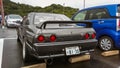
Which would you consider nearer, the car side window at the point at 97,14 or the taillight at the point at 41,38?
the taillight at the point at 41,38

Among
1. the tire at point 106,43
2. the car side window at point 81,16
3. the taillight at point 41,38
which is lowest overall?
the tire at point 106,43

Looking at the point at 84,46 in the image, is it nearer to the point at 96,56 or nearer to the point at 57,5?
the point at 96,56

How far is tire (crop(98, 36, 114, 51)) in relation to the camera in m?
5.45

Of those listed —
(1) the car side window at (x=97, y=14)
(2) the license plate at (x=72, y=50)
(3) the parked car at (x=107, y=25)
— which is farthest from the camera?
(1) the car side window at (x=97, y=14)

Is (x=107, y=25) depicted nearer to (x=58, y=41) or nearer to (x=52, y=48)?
(x=58, y=41)

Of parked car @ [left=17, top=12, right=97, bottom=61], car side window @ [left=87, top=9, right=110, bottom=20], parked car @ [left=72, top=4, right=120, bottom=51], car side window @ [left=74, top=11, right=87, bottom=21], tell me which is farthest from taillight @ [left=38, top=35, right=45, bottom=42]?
car side window @ [left=74, top=11, right=87, bottom=21]

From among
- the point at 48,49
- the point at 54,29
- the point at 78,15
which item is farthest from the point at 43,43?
the point at 78,15

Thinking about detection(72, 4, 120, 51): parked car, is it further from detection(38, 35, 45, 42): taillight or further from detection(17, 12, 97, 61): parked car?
detection(38, 35, 45, 42): taillight

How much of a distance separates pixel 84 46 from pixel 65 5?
48662 mm

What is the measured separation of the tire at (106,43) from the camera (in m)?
5.45

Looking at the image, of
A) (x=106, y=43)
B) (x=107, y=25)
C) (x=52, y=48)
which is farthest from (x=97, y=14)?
(x=52, y=48)

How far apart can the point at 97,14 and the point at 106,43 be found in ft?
3.74

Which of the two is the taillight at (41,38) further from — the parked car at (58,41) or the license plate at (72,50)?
the license plate at (72,50)

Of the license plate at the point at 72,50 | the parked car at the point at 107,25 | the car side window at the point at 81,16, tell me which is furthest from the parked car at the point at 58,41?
the car side window at the point at 81,16
